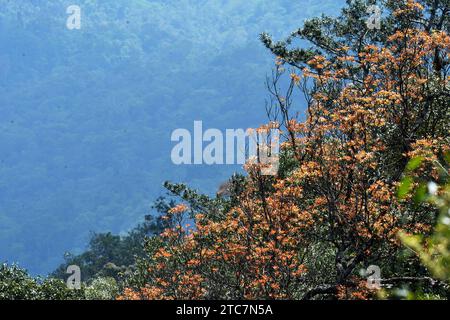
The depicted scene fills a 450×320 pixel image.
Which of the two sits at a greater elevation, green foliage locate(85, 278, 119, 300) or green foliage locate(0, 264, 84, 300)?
green foliage locate(85, 278, 119, 300)

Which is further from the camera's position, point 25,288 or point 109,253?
point 109,253

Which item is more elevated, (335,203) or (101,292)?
(101,292)

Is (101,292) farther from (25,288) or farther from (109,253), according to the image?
(109,253)

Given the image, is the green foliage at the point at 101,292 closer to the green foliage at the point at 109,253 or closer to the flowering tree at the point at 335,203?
the flowering tree at the point at 335,203

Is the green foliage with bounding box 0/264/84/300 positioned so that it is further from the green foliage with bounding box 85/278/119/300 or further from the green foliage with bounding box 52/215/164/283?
the green foliage with bounding box 52/215/164/283

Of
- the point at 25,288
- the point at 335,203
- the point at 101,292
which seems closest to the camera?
the point at 335,203

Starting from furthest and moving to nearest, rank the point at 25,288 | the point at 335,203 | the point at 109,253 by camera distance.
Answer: the point at 109,253, the point at 25,288, the point at 335,203

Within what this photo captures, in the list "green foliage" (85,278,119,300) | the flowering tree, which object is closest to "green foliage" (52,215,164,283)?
"green foliage" (85,278,119,300)

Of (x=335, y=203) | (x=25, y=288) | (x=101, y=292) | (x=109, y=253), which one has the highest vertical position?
(x=109, y=253)

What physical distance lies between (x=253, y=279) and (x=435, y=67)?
1010 cm

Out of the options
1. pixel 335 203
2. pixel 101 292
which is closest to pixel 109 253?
pixel 101 292

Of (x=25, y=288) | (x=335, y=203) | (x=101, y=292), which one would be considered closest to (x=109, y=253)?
(x=101, y=292)

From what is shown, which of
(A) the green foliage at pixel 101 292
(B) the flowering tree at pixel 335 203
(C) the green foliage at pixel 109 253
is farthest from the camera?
(C) the green foliage at pixel 109 253

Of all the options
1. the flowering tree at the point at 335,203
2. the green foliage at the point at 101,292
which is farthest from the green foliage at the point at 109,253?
the flowering tree at the point at 335,203
